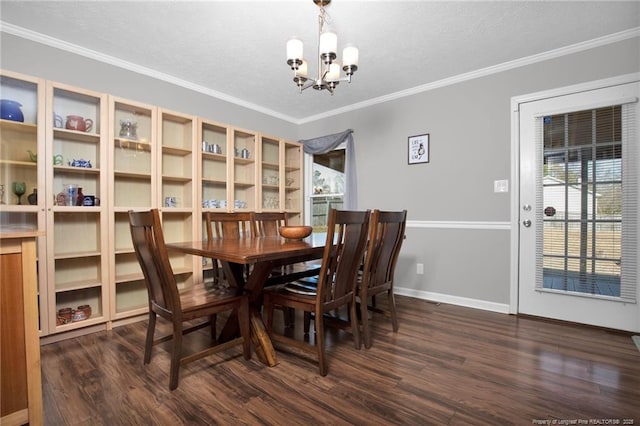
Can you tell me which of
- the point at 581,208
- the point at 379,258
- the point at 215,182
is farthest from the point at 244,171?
the point at 581,208

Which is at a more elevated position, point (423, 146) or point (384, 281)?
point (423, 146)

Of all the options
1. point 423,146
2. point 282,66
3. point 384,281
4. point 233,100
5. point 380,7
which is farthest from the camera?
point 233,100

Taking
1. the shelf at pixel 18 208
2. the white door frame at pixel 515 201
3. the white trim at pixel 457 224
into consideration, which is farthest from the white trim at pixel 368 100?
the white trim at pixel 457 224

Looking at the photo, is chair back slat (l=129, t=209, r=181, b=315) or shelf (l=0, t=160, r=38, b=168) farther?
shelf (l=0, t=160, r=38, b=168)

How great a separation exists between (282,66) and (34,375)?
2898 mm

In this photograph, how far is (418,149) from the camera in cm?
348

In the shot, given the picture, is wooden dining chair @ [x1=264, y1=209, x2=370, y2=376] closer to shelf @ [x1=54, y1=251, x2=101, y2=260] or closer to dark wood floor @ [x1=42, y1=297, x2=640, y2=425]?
dark wood floor @ [x1=42, y1=297, x2=640, y2=425]

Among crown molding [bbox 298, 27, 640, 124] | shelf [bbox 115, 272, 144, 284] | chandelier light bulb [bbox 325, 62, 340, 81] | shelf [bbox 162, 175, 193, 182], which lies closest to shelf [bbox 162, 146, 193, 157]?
shelf [bbox 162, 175, 193, 182]

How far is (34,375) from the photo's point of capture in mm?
1259

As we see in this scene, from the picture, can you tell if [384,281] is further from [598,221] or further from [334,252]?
[598,221]

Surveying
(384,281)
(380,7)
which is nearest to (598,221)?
(384,281)

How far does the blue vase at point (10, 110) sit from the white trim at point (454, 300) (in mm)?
3877

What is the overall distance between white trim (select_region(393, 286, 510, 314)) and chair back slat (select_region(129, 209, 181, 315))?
2689 mm

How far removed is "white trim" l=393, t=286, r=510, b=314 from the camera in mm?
2959
